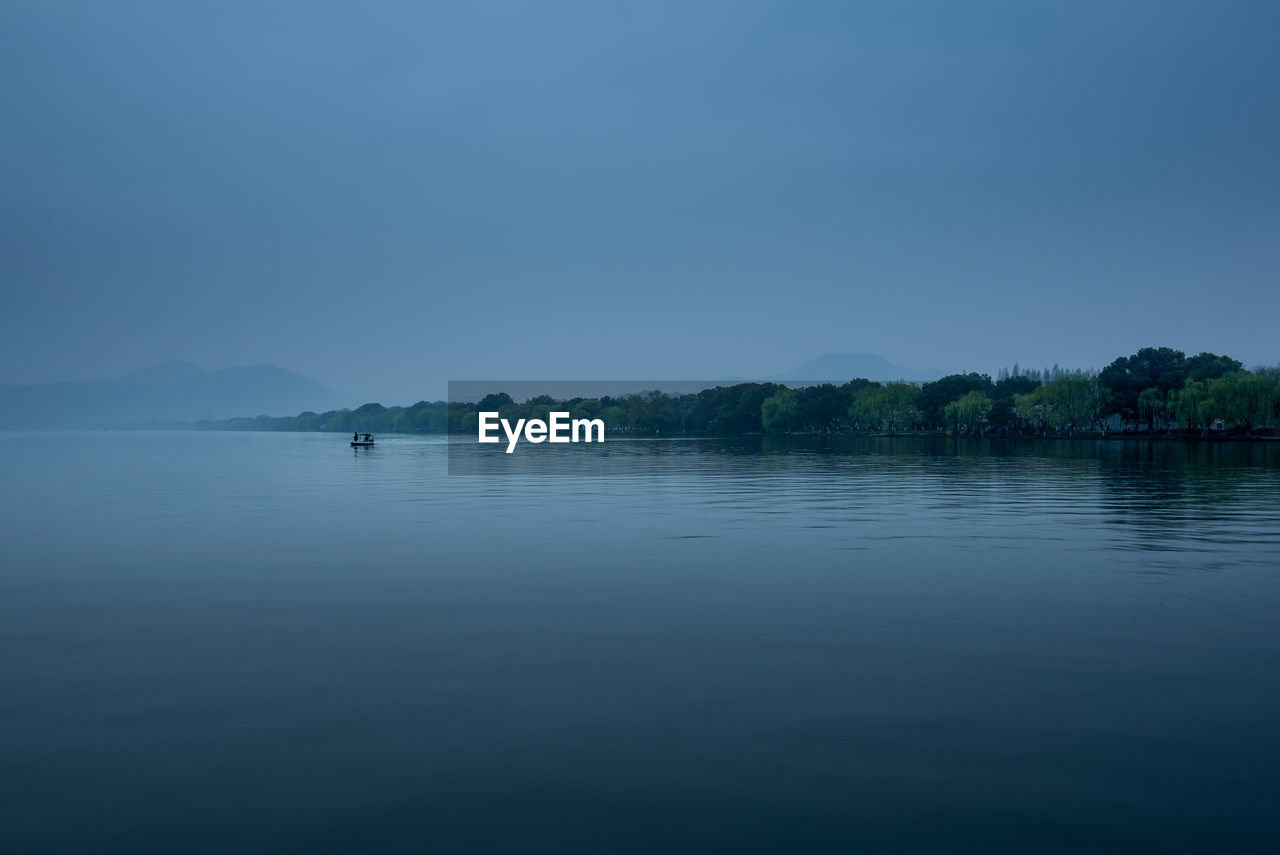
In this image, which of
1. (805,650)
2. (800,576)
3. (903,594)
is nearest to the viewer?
(805,650)

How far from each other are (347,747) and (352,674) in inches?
105

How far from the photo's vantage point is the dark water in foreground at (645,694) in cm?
703

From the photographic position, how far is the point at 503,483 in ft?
155

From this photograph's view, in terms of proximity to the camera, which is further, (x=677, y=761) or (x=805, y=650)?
(x=805, y=650)

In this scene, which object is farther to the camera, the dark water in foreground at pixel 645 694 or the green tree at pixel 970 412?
the green tree at pixel 970 412

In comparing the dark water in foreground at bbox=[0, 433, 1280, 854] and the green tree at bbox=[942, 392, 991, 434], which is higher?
the green tree at bbox=[942, 392, 991, 434]

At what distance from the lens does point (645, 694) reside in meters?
10.1

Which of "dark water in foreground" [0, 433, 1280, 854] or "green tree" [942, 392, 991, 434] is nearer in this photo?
"dark water in foreground" [0, 433, 1280, 854]

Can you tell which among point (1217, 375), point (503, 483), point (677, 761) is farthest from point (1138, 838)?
point (1217, 375)

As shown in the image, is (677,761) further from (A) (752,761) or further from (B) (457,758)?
(B) (457,758)

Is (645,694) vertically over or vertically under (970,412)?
under

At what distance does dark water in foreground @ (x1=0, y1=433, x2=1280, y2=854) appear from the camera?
23.1 ft

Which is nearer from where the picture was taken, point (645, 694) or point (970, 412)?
point (645, 694)

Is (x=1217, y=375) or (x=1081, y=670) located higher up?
(x=1217, y=375)
